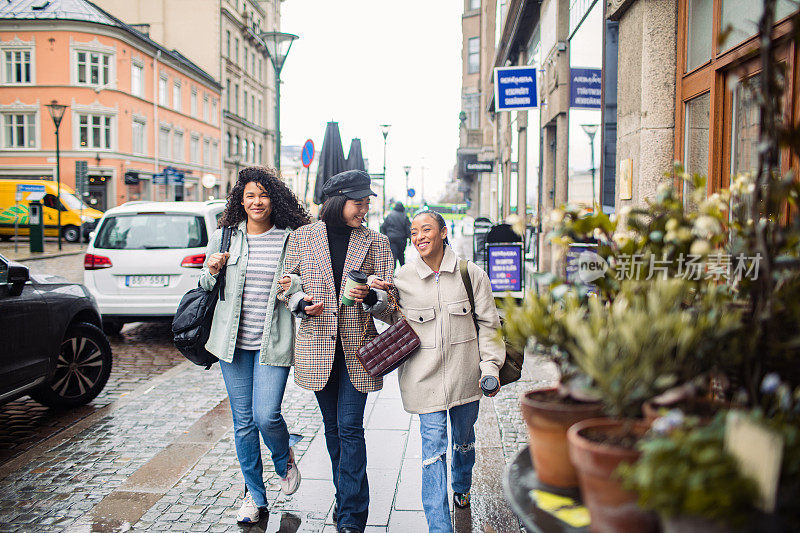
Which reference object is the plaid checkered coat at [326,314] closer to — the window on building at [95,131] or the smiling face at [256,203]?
the smiling face at [256,203]

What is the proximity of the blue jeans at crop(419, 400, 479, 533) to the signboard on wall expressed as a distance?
717cm

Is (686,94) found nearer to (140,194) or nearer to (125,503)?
(125,503)

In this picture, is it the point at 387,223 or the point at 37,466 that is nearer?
the point at 37,466

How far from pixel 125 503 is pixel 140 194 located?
4184 cm

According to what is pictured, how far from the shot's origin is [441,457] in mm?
3701

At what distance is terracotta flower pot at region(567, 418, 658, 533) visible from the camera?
1489mm

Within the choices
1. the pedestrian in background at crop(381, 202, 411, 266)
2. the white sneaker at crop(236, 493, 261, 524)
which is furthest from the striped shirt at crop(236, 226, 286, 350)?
the pedestrian in background at crop(381, 202, 411, 266)

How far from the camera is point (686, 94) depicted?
5.63m

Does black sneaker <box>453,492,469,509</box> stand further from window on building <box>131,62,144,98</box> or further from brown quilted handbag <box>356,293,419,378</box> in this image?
window on building <box>131,62,144,98</box>

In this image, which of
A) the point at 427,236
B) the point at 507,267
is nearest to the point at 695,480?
the point at 427,236

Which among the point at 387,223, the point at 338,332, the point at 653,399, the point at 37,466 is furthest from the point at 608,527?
the point at 387,223

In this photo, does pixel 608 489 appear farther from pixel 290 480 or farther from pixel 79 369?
pixel 79 369

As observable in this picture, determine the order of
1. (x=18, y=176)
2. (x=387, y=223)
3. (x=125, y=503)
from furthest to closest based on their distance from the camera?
(x=18, y=176)
(x=387, y=223)
(x=125, y=503)

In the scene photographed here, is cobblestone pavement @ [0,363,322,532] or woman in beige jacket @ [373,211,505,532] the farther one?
cobblestone pavement @ [0,363,322,532]
